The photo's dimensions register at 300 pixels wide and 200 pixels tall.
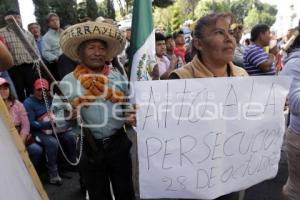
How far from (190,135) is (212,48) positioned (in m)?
0.52

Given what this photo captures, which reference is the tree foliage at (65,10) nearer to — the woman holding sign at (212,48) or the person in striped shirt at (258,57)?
the person in striped shirt at (258,57)

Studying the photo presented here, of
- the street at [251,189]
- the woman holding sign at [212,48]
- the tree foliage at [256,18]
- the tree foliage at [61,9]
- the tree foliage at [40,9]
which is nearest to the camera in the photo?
the woman holding sign at [212,48]

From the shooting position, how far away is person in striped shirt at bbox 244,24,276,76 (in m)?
4.70

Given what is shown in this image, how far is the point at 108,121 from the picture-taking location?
2582 millimetres

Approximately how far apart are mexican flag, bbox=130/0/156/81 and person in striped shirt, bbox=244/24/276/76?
1.98 metres

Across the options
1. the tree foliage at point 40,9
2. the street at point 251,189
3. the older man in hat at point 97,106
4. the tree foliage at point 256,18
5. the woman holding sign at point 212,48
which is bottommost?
the tree foliage at point 256,18

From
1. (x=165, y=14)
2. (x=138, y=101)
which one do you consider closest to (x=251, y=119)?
(x=138, y=101)

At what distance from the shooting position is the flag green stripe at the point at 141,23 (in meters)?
3.05

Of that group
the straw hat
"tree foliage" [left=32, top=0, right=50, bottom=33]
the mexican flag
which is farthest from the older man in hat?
"tree foliage" [left=32, top=0, right=50, bottom=33]

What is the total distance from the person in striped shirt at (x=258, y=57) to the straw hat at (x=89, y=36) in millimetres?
2508

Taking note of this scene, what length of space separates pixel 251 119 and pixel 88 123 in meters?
1.08

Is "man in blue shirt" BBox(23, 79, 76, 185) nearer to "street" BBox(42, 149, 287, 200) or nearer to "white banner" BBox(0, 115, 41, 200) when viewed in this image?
"street" BBox(42, 149, 287, 200)

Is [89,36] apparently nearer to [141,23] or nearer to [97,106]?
[97,106]

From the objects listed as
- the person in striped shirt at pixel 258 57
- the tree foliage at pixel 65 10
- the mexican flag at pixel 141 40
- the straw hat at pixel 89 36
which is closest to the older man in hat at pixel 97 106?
the straw hat at pixel 89 36
